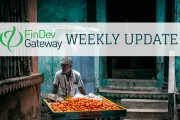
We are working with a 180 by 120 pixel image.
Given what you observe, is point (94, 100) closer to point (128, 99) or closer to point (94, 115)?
point (94, 115)

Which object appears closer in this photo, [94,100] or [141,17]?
[94,100]

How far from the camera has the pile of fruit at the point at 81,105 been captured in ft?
20.3

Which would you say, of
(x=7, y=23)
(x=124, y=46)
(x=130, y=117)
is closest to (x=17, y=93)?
(x=7, y=23)

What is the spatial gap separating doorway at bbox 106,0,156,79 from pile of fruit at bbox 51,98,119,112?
3819 millimetres

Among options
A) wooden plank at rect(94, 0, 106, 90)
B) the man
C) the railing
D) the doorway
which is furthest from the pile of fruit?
the doorway

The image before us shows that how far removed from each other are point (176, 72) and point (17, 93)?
5076 mm

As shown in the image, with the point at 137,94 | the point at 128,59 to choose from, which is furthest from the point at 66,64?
the point at 128,59

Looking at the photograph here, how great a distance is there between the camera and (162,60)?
10.2 m

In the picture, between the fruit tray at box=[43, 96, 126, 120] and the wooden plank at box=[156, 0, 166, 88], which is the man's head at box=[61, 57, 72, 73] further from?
the wooden plank at box=[156, 0, 166, 88]

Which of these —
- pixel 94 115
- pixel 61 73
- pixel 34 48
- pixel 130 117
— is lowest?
pixel 130 117

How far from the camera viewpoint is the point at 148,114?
9102mm

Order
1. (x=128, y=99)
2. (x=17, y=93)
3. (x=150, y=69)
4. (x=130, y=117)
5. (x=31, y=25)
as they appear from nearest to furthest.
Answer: (x=17, y=93)
(x=31, y=25)
(x=130, y=117)
(x=128, y=99)
(x=150, y=69)

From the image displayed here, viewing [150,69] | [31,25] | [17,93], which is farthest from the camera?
[150,69]

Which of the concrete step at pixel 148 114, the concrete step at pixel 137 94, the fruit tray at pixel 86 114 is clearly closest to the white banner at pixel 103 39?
the concrete step at pixel 137 94
